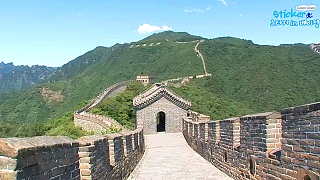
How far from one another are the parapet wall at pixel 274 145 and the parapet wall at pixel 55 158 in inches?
103

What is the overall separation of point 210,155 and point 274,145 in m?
5.79

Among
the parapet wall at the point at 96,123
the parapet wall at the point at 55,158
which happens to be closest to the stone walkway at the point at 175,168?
the parapet wall at the point at 55,158

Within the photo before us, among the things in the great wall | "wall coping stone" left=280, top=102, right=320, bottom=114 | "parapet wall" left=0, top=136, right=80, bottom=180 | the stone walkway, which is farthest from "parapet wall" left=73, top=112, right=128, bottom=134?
"parapet wall" left=0, top=136, right=80, bottom=180

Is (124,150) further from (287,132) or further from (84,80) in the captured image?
(84,80)

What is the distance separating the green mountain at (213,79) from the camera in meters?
Result: 47.8

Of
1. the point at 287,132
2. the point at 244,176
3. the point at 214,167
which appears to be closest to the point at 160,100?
the point at 214,167

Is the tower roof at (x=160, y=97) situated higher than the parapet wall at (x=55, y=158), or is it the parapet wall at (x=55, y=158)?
the tower roof at (x=160, y=97)

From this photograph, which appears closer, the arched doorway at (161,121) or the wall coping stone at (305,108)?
the wall coping stone at (305,108)

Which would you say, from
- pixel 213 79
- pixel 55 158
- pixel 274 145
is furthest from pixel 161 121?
pixel 55 158

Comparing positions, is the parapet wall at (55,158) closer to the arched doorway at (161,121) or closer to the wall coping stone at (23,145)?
the wall coping stone at (23,145)

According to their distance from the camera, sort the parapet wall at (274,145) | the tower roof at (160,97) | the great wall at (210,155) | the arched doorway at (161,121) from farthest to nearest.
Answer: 1. the arched doorway at (161,121)
2. the tower roof at (160,97)
3. the parapet wall at (274,145)
4. the great wall at (210,155)

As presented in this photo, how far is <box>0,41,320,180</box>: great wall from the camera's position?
3752 millimetres

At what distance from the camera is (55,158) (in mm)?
4215

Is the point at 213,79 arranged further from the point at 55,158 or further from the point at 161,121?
the point at 55,158
